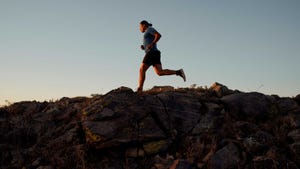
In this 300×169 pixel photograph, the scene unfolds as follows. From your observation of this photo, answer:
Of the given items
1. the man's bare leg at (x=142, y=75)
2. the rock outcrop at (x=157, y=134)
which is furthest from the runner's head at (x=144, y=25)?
the rock outcrop at (x=157, y=134)

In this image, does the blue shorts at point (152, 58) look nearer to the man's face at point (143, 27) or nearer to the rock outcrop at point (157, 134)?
the man's face at point (143, 27)

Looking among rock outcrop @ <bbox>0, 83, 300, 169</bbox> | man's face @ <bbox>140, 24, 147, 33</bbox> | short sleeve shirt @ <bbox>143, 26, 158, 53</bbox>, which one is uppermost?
man's face @ <bbox>140, 24, 147, 33</bbox>

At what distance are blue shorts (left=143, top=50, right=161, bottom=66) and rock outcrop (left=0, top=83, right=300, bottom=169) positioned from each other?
1126mm

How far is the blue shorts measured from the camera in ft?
38.5

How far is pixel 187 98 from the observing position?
11945mm

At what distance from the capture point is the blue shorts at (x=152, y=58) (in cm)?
1173

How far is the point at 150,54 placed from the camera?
11727 mm

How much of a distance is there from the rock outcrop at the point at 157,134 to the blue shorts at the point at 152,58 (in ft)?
3.69

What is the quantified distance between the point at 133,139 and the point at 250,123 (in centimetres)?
404

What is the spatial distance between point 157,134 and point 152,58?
9.42 feet

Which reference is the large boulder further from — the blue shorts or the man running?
the blue shorts

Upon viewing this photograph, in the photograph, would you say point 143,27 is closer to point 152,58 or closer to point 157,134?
point 152,58

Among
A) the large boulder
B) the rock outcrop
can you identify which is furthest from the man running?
the large boulder

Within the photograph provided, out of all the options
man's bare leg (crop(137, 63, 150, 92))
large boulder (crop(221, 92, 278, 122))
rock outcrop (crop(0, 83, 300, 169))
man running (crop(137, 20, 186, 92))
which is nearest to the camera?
rock outcrop (crop(0, 83, 300, 169))
